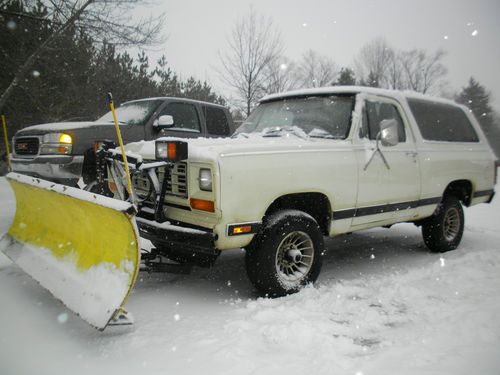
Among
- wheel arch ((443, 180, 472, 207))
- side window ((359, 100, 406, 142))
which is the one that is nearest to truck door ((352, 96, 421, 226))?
side window ((359, 100, 406, 142))

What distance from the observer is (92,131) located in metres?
5.99

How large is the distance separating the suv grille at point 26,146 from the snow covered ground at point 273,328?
79.3 inches

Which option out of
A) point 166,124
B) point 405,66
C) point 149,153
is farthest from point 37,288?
point 405,66

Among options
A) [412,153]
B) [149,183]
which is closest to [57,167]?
[149,183]

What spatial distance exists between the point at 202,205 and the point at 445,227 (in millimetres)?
3855

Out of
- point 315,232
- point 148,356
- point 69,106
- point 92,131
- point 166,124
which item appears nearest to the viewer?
point 148,356

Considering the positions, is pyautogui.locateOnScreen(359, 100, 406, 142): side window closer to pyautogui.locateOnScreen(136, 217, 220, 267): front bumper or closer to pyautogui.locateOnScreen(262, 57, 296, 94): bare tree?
pyautogui.locateOnScreen(136, 217, 220, 267): front bumper

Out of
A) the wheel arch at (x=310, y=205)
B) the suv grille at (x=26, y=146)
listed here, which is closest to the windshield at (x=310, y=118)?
the wheel arch at (x=310, y=205)

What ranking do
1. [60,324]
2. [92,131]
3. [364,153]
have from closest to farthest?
[60,324], [364,153], [92,131]

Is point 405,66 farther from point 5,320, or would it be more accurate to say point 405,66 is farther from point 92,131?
point 5,320

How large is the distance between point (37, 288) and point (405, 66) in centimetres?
4257

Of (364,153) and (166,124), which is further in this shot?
(166,124)

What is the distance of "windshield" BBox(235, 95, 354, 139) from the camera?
429cm

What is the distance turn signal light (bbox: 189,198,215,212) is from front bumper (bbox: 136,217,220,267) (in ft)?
0.59
